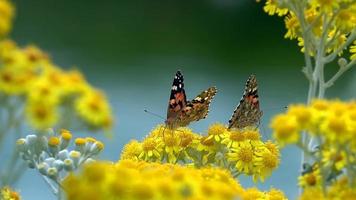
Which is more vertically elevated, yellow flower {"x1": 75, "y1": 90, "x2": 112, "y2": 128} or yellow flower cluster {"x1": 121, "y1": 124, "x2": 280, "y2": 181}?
yellow flower cluster {"x1": 121, "y1": 124, "x2": 280, "y2": 181}

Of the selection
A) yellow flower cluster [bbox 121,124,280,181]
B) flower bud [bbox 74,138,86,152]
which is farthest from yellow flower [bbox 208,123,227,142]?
flower bud [bbox 74,138,86,152]

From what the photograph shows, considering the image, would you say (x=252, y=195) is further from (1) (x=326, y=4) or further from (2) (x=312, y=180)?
(1) (x=326, y=4)

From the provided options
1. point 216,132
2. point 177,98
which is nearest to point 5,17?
point 216,132

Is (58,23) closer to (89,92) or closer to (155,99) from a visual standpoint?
(155,99)

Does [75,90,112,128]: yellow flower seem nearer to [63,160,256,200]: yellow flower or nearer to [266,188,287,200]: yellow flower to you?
[63,160,256,200]: yellow flower

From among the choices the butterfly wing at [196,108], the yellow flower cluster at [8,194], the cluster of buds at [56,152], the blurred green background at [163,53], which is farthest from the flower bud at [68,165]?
the blurred green background at [163,53]

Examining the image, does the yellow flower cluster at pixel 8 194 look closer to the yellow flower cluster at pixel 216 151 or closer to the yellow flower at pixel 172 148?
the yellow flower cluster at pixel 216 151
